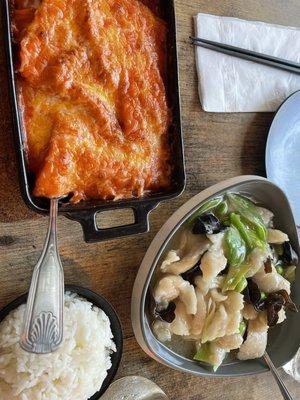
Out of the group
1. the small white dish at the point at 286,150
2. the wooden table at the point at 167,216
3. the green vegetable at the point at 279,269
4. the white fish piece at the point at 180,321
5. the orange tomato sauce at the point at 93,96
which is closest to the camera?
the orange tomato sauce at the point at 93,96

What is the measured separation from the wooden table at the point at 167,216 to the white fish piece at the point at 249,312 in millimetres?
359

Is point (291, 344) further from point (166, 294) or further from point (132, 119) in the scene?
point (132, 119)

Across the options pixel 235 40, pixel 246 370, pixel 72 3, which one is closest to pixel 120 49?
pixel 72 3

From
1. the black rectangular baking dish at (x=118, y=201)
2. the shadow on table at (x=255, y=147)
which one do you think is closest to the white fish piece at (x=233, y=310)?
the black rectangular baking dish at (x=118, y=201)

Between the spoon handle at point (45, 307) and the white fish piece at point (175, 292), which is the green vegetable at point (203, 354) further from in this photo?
the spoon handle at point (45, 307)

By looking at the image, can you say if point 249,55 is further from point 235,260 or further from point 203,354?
point 203,354

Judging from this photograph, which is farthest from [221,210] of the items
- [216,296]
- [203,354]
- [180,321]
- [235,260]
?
[203,354]

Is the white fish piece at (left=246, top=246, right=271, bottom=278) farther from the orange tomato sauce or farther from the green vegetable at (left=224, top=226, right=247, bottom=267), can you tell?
the orange tomato sauce

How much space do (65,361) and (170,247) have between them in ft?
1.68

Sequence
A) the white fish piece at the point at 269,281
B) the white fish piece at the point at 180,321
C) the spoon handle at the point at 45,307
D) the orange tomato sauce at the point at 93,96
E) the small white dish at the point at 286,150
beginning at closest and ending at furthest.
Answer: the spoon handle at the point at 45,307 < the orange tomato sauce at the point at 93,96 < the white fish piece at the point at 180,321 < the white fish piece at the point at 269,281 < the small white dish at the point at 286,150

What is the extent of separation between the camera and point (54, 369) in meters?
1.42

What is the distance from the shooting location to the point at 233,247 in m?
1.71

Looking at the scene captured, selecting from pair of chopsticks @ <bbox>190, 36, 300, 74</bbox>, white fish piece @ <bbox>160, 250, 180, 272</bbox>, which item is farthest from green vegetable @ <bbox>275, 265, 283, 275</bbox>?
pair of chopsticks @ <bbox>190, 36, 300, 74</bbox>

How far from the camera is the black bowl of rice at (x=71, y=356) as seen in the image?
1.40 metres
